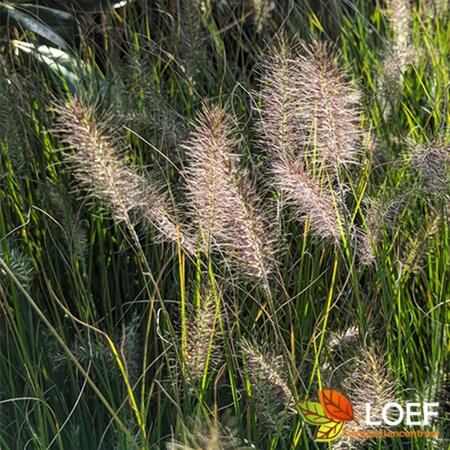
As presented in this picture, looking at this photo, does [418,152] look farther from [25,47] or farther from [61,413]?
[25,47]

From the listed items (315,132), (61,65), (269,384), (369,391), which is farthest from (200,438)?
(61,65)

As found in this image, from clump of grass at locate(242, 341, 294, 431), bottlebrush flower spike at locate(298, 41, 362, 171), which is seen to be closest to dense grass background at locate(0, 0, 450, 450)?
clump of grass at locate(242, 341, 294, 431)

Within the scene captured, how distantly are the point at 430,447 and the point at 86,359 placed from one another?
649 mm

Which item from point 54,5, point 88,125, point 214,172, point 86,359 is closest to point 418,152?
point 214,172

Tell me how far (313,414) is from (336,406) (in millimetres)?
38

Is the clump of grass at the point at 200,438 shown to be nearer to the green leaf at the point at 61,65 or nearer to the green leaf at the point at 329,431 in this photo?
the green leaf at the point at 329,431

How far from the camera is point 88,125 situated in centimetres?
→ 141

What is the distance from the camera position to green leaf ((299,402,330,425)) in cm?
149

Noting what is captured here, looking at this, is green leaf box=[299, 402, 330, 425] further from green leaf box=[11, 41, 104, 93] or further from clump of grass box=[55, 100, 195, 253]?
green leaf box=[11, 41, 104, 93]

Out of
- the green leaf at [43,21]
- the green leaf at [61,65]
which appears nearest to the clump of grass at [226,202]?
the green leaf at [61,65]

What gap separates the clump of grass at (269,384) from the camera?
1456 mm

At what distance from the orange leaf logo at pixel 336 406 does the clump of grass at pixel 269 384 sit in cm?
6

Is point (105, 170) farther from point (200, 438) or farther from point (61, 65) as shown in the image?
point (61, 65)

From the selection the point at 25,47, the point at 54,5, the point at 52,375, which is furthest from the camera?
the point at 54,5
